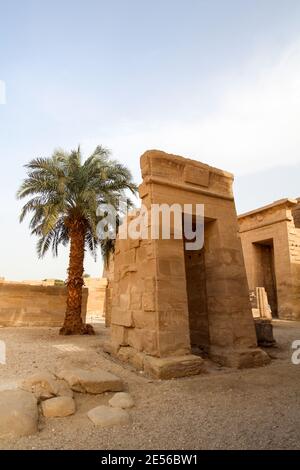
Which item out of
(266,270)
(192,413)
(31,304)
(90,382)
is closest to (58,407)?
(90,382)

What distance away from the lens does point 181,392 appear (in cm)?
378

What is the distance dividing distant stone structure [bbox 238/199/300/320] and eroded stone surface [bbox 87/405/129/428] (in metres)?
11.6

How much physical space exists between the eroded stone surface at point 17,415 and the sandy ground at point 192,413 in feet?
0.32

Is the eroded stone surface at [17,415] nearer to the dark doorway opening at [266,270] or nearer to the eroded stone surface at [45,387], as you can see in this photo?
the eroded stone surface at [45,387]

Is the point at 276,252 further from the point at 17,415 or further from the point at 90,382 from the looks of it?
the point at 17,415

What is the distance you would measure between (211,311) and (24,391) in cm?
356

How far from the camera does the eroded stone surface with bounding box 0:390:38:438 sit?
8.36ft

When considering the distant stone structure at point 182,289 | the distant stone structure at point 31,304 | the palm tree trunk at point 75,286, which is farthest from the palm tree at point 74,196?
the distant stone structure at point 182,289

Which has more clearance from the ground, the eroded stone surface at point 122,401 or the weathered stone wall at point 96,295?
the weathered stone wall at point 96,295

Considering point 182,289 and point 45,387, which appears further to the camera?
point 182,289

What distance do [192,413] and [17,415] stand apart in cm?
167

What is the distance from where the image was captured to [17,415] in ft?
8.80

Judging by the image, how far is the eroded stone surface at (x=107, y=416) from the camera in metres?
2.82

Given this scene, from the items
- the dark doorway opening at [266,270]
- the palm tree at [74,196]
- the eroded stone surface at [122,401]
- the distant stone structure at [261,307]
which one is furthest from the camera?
the dark doorway opening at [266,270]
